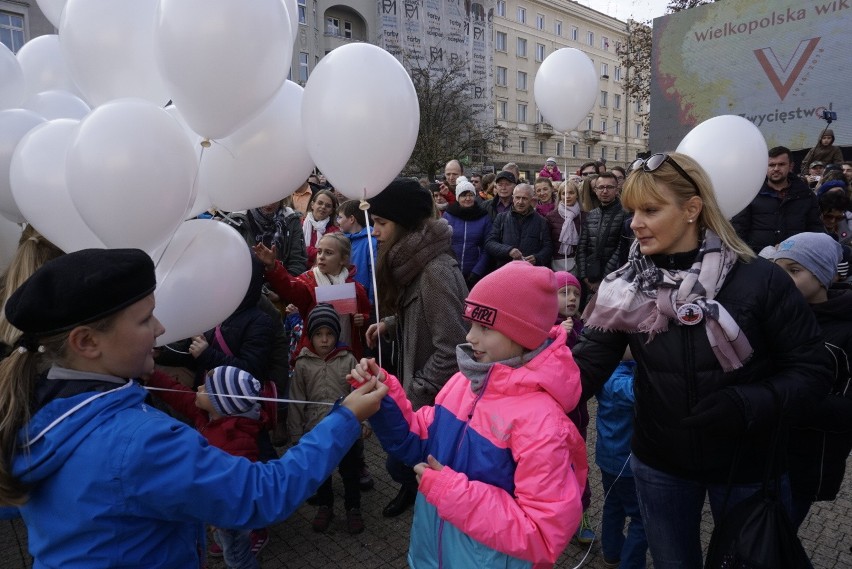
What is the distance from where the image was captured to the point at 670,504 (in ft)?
6.52

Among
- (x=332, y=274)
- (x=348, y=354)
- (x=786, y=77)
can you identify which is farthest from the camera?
(x=786, y=77)

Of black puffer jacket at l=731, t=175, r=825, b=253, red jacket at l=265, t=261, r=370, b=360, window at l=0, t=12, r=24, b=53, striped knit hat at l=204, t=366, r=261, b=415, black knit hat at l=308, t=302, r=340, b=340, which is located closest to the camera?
striped knit hat at l=204, t=366, r=261, b=415

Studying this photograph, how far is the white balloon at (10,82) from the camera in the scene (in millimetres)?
3246

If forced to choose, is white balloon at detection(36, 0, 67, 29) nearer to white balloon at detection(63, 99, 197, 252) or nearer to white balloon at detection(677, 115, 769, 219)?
white balloon at detection(63, 99, 197, 252)

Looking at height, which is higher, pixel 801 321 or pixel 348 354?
pixel 801 321

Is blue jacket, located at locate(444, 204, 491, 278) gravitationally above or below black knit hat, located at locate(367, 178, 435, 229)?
below

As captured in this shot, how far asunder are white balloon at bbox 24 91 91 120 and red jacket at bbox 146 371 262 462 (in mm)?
1815

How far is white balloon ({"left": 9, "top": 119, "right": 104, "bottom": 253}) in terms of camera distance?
2346 millimetres

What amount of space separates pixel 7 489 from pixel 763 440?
2220 mm

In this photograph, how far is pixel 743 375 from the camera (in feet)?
5.97

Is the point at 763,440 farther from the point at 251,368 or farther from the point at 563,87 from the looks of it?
the point at 563,87

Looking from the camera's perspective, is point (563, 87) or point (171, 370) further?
point (563, 87)

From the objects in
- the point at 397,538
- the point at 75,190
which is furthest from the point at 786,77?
the point at 75,190

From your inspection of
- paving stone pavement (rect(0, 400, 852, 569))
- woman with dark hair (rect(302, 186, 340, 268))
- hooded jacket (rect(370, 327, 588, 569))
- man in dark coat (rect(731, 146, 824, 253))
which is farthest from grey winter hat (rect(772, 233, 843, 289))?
woman with dark hair (rect(302, 186, 340, 268))
